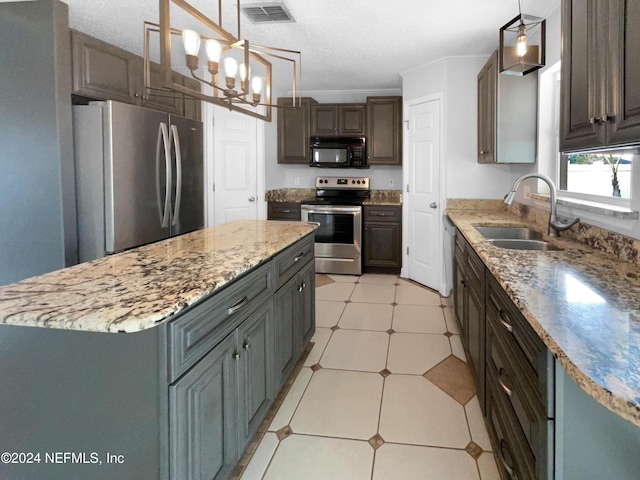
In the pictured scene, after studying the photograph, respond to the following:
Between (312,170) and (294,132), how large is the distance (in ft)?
2.04

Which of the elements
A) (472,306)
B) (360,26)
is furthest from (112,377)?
(360,26)

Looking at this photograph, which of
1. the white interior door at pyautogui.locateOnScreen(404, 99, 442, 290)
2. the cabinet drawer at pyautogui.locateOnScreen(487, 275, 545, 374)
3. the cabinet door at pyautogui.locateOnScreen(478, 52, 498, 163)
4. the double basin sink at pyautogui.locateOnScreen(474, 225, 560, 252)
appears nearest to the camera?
the cabinet drawer at pyautogui.locateOnScreen(487, 275, 545, 374)

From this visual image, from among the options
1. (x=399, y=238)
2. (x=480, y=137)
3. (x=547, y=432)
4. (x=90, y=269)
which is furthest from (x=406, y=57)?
(x=547, y=432)

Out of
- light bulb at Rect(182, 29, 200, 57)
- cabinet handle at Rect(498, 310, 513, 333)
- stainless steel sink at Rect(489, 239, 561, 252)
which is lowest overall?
cabinet handle at Rect(498, 310, 513, 333)

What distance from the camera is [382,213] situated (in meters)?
5.07

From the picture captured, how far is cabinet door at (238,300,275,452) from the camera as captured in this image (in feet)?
5.32

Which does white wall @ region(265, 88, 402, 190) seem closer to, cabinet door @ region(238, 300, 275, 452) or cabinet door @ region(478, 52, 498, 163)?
cabinet door @ region(478, 52, 498, 163)

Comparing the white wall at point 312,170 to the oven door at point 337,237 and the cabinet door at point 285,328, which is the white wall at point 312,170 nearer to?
the oven door at point 337,237

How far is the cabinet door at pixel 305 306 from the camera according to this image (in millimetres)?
2518

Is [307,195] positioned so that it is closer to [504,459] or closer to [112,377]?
[504,459]

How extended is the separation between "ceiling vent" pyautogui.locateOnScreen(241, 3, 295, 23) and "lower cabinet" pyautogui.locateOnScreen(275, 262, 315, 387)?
1.73m

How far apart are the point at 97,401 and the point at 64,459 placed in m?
0.21

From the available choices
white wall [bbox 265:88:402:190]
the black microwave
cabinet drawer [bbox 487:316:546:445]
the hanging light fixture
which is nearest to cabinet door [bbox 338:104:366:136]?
the black microwave

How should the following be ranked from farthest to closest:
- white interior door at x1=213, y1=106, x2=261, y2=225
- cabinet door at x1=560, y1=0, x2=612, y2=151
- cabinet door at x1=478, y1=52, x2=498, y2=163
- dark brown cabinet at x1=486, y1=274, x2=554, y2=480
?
white interior door at x1=213, y1=106, x2=261, y2=225
cabinet door at x1=478, y1=52, x2=498, y2=163
cabinet door at x1=560, y1=0, x2=612, y2=151
dark brown cabinet at x1=486, y1=274, x2=554, y2=480
